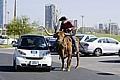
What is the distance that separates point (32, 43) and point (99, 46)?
15973mm

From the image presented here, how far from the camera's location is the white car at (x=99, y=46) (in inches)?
1318

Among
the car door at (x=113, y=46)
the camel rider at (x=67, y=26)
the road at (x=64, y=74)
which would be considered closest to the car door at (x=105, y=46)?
the car door at (x=113, y=46)

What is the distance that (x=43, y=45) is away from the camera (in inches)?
728

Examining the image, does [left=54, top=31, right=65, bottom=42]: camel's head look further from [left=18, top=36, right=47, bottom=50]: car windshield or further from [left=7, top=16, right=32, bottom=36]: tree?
[left=7, top=16, right=32, bottom=36]: tree

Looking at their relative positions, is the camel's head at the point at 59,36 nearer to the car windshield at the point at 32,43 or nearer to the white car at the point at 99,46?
the car windshield at the point at 32,43

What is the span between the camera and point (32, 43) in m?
18.6

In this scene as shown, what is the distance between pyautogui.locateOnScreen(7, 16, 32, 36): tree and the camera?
229 feet

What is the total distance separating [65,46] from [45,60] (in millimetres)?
1376

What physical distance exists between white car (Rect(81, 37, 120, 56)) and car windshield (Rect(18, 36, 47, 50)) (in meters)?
14.7

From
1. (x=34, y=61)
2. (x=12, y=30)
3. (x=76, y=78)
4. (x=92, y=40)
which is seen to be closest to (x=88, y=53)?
(x=92, y=40)

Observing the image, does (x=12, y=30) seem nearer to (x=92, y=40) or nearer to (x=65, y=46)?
(x=92, y=40)

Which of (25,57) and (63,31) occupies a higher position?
(63,31)

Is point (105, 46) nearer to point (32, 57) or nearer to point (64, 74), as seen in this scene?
point (32, 57)

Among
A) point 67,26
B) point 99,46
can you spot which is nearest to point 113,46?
point 99,46
